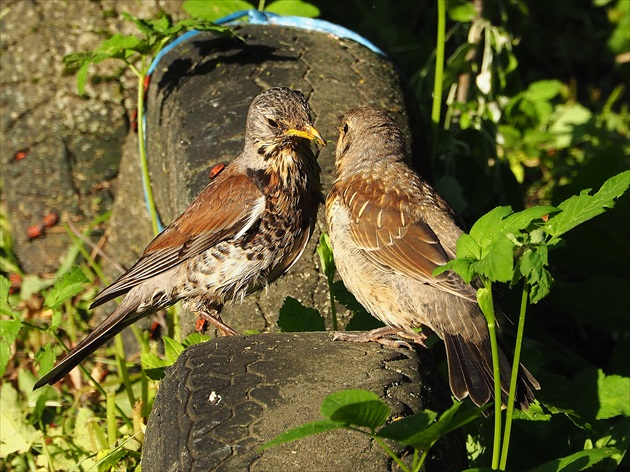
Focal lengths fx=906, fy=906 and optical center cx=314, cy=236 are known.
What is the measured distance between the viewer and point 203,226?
4.21m

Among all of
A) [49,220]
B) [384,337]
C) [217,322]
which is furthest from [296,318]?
[49,220]

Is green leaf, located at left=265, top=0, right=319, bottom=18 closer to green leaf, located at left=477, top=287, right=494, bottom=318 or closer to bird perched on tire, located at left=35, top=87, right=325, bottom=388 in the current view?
bird perched on tire, located at left=35, top=87, right=325, bottom=388

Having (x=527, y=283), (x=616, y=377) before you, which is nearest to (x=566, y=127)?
(x=616, y=377)

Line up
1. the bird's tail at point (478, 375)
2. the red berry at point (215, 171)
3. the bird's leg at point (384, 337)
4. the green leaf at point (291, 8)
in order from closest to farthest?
1. the bird's tail at point (478, 375)
2. the bird's leg at point (384, 337)
3. the red berry at point (215, 171)
4. the green leaf at point (291, 8)

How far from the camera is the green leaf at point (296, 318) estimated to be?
150 inches

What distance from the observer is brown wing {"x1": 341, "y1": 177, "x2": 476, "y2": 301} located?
11.9 feet

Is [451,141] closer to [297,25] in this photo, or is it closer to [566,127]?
[297,25]

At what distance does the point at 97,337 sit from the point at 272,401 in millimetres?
1582

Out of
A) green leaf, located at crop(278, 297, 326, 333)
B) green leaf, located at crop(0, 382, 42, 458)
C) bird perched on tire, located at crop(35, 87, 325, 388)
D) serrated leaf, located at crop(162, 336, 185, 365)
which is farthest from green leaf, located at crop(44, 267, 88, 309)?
green leaf, located at crop(0, 382, 42, 458)

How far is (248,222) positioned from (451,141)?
190 centimetres

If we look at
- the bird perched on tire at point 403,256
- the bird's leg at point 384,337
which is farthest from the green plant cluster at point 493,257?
the bird's leg at point 384,337

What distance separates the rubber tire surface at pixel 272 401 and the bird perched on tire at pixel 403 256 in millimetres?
267

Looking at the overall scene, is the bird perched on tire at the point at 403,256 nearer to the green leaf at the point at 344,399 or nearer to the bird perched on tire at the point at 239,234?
the bird perched on tire at the point at 239,234

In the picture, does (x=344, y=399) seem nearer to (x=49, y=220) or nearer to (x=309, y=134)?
(x=309, y=134)
